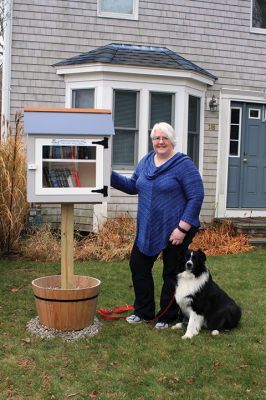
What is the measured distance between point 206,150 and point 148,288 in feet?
20.4

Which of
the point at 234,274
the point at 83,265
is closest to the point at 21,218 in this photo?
the point at 83,265

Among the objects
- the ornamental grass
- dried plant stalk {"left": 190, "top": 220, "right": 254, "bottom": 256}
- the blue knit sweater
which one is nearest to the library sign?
the blue knit sweater

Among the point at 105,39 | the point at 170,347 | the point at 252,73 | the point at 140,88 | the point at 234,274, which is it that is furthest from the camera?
the point at 252,73

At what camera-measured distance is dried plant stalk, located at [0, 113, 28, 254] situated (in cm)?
764

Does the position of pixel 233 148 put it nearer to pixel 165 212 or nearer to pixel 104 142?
pixel 165 212

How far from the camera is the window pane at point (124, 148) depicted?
961 centimetres

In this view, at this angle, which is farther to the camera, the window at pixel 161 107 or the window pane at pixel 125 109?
the window at pixel 161 107

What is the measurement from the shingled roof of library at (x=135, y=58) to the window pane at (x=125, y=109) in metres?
0.59

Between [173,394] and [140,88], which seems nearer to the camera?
[173,394]

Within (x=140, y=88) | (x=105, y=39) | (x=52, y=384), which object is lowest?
(x=52, y=384)

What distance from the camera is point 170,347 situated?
440 centimetres

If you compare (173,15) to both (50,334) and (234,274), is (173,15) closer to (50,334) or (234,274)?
(234,274)

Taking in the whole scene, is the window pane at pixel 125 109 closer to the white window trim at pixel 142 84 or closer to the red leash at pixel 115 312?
the white window trim at pixel 142 84

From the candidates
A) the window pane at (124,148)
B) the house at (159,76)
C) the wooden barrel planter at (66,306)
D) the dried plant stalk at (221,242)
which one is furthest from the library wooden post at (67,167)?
the window pane at (124,148)
